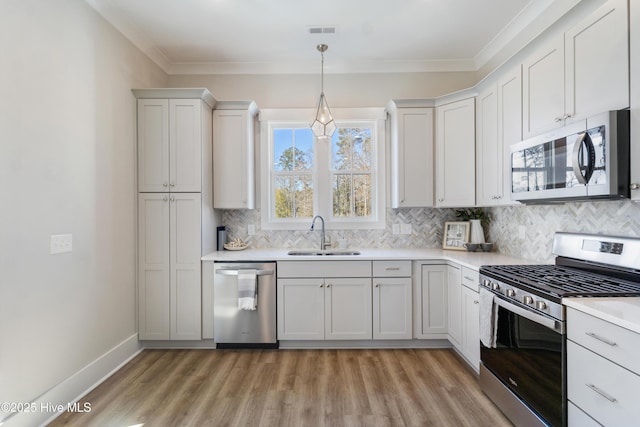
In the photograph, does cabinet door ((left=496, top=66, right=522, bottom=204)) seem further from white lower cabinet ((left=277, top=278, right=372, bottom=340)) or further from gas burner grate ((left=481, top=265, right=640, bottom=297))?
white lower cabinet ((left=277, top=278, right=372, bottom=340))

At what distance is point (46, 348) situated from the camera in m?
2.01

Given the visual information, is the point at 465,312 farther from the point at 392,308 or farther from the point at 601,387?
the point at 601,387

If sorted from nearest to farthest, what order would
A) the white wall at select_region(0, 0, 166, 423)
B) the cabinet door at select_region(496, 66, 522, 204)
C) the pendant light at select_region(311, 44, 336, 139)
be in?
the white wall at select_region(0, 0, 166, 423), the cabinet door at select_region(496, 66, 522, 204), the pendant light at select_region(311, 44, 336, 139)

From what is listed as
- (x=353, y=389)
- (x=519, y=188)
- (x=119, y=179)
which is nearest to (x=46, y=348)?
(x=119, y=179)

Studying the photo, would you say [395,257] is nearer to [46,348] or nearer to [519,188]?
[519,188]

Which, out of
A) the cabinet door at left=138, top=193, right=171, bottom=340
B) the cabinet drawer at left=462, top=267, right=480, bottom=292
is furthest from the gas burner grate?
the cabinet door at left=138, top=193, right=171, bottom=340

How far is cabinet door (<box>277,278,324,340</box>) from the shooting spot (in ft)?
9.84

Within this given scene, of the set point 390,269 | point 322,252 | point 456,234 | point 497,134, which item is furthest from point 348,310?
point 497,134

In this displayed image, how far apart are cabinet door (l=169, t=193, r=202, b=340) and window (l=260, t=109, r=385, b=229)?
0.85 metres

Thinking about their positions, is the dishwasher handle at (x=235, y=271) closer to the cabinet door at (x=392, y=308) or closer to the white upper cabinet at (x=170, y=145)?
the white upper cabinet at (x=170, y=145)

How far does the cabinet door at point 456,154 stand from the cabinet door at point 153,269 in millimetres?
2803

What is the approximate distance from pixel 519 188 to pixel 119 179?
3.27 meters

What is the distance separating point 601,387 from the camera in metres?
1.32

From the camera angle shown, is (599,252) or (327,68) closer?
(599,252)
